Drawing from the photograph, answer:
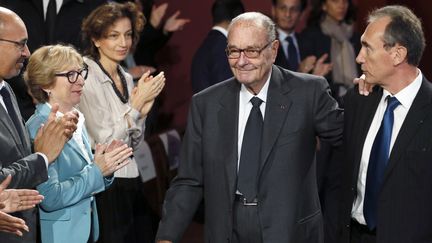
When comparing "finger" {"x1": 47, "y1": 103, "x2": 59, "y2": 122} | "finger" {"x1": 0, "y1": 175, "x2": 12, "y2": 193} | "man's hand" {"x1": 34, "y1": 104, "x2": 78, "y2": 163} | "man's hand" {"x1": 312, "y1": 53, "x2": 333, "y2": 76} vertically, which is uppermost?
"finger" {"x1": 47, "y1": 103, "x2": 59, "y2": 122}

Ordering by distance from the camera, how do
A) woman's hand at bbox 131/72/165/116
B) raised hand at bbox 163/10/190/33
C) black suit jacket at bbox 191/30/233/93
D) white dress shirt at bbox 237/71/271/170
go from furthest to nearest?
raised hand at bbox 163/10/190/33
black suit jacket at bbox 191/30/233/93
woman's hand at bbox 131/72/165/116
white dress shirt at bbox 237/71/271/170

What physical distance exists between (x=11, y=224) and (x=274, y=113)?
3.69 ft

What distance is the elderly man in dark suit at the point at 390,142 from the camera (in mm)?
3514

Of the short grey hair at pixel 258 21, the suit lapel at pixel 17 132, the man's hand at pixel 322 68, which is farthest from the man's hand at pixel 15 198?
the man's hand at pixel 322 68

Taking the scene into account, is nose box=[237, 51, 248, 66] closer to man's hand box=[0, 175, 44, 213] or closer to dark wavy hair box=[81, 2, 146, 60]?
man's hand box=[0, 175, 44, 213]

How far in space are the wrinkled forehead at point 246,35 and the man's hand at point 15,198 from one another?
970mm

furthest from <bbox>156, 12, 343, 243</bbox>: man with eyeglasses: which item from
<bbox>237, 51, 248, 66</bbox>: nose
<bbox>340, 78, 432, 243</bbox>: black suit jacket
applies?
<bbox>340, 78, 432, 243</bbox>: black suit jacket

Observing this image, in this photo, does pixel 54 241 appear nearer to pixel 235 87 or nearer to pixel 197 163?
pixel 197 163

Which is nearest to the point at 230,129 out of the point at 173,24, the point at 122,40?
the point at 122,40

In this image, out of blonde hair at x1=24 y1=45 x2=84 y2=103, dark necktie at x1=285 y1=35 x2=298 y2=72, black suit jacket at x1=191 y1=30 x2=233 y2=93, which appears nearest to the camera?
blonde hair at x1=24 y1=45 x2=84 y2=103

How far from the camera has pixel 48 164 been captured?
12.3 ft

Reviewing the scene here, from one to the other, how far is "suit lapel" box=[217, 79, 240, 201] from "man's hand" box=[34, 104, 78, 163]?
2.02 feet

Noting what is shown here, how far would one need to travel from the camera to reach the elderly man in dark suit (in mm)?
3514

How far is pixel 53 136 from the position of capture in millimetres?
3756
